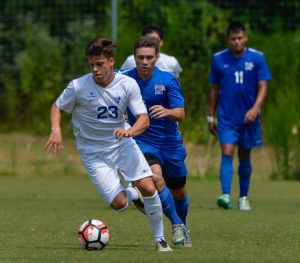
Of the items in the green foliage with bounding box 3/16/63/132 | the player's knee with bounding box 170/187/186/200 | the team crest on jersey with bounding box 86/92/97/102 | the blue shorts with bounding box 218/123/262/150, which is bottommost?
the green foliage with bounding box 3/16/63/132

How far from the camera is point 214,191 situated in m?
13.1

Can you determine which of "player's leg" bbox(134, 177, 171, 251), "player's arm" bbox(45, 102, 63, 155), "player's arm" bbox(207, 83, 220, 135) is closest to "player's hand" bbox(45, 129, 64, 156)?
"player's arm" bbox(45, 102, 63, 155)

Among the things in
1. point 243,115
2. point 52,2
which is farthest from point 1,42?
point 243,115

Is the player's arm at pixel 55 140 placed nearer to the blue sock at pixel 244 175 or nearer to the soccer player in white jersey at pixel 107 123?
the soccer player in white jersey at pixel 107 123

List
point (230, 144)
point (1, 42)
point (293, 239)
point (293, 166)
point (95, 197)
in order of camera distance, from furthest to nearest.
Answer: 1. point (1, 42)
2. point (293, 166)
3. point (95, 197)
4. point (230, 144)
5. point (293, 239)

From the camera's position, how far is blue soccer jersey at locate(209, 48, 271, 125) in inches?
406

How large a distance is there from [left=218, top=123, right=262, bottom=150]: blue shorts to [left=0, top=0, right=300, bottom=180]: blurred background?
188 inches

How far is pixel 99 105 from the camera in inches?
254

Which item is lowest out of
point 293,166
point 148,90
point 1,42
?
point 293,166

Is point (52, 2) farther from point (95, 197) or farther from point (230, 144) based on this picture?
point (230, 144)

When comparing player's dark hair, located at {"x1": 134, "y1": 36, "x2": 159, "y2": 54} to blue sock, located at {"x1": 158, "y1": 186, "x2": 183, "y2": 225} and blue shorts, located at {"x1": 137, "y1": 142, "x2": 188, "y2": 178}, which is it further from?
blue sock, located at {"x1": 158, "y1": 186, "x2": 183, "y2": 225}

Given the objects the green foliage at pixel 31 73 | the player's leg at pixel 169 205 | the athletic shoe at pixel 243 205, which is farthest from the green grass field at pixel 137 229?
the green foliage at pixel 31 73

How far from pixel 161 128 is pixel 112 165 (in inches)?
27.3

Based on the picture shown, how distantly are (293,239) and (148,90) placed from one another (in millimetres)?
1874
